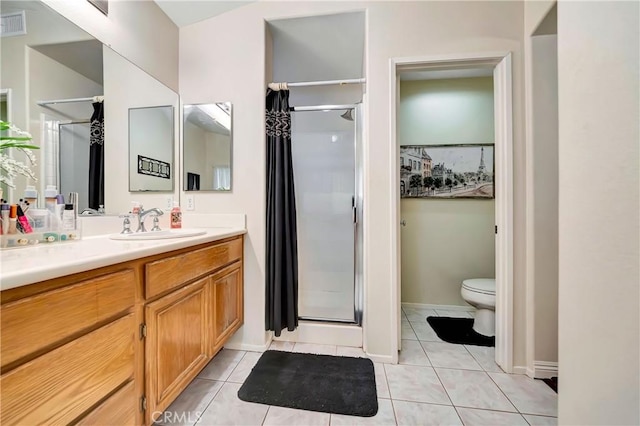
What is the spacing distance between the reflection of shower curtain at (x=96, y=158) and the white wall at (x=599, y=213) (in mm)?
2148

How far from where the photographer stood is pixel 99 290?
75 centimetres

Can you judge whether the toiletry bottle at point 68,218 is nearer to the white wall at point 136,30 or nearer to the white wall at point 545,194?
the white wall at point 136,30

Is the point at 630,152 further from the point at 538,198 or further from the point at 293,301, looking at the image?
the point at 293,301

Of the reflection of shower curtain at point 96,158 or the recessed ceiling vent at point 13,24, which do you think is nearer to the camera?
the recessed ceiling vent at point 13,24

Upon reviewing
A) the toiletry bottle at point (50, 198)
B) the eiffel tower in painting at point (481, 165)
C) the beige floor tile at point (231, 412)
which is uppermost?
the eiffel tower in painting at point (481, 165)

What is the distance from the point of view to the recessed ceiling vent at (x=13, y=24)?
987 mm

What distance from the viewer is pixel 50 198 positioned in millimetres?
1113

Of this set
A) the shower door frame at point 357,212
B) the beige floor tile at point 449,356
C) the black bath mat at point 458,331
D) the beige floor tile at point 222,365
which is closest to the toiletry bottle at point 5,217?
the beige floor tile at point 222,365

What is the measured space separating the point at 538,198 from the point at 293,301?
5.77ft

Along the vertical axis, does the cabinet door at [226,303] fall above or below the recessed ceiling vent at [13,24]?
below

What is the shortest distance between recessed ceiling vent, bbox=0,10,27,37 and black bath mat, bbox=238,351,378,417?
6.42ft

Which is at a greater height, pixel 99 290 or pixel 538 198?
pixel 538 198

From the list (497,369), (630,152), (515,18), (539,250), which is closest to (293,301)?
(497,369)

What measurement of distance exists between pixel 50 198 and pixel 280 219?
1178 millimetres
